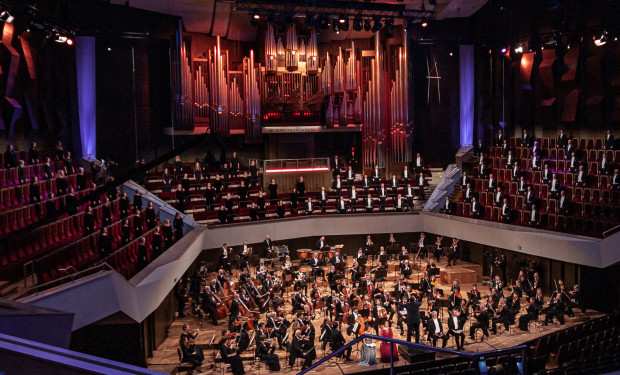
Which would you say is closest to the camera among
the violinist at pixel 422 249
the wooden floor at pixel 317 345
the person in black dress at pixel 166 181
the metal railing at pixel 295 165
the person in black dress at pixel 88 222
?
the wooden floor at pixel 317 345

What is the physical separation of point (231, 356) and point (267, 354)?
0.78m

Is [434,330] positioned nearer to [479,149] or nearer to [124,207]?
[124,207]

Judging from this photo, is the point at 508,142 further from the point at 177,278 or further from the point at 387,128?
the point at 177,278

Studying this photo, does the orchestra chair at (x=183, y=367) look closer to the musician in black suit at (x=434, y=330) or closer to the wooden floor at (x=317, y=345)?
the wooden floor at (x=317, y=345)

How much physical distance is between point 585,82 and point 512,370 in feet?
33.8

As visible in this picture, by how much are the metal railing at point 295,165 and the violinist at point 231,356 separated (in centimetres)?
870

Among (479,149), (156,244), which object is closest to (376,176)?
(479,149)

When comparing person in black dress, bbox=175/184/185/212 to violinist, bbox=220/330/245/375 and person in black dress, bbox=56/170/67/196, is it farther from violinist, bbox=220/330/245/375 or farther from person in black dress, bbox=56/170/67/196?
violinist, bbox=220/330/245/375

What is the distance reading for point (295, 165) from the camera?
18.6 meters

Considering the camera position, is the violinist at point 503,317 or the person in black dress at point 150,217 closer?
the violinist at point 503,317

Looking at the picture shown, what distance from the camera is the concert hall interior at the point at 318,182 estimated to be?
1047 centimetres

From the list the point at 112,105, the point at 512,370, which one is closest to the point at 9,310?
the point at 512,370

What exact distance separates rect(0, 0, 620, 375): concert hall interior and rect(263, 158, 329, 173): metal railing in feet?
0.18

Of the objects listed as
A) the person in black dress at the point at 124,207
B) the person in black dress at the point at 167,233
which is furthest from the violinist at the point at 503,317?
the person in black dress at the point at 124,207
